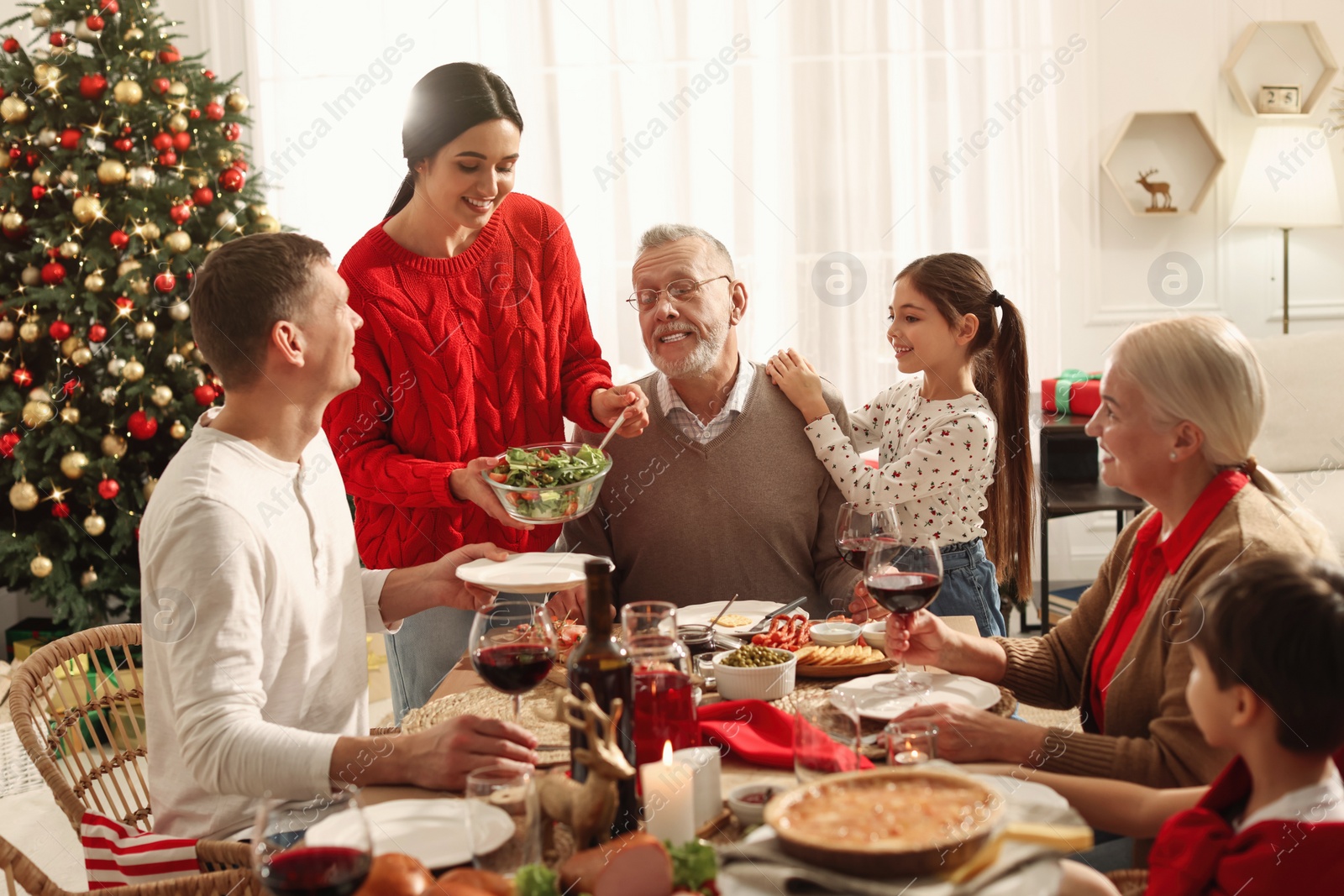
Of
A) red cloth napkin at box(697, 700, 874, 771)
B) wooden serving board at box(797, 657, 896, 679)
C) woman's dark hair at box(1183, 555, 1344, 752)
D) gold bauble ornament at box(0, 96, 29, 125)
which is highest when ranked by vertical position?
gold bauble ornament at box(0, 96, 29, 125)

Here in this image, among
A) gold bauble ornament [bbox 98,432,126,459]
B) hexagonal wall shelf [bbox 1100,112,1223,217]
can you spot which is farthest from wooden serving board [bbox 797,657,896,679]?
hexagonal wall shelf [bbox 1100,112,1223,217]

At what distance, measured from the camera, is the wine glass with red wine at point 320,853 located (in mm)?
955

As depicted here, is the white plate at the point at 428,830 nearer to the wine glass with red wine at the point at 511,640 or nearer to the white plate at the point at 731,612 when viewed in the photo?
the wine glass with red wine at the point at 511,640

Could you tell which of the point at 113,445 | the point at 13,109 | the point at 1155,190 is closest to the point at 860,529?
the point at 113,445

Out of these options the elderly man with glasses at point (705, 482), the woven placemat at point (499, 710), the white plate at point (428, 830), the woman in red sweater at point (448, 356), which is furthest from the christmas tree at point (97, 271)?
the white plate at point (428, 830)

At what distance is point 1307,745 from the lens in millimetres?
1101

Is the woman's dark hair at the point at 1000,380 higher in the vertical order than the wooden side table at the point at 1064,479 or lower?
higher

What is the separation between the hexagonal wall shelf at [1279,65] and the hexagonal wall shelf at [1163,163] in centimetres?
25

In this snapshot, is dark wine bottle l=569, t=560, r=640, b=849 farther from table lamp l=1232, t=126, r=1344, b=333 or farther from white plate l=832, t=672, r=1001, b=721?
table lamp l=1232, t=126, r=1344, b=333

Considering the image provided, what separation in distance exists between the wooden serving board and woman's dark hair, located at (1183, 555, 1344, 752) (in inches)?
26.3

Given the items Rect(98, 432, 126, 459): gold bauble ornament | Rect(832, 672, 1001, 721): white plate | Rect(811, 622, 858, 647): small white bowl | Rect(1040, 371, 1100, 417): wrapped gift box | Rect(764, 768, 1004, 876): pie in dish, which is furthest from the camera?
Rect(1040, 371, 1100, 417): wrapped gift box

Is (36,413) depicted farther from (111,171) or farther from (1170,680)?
(1170,680)

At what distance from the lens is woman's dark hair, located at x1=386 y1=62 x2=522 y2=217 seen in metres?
2.29

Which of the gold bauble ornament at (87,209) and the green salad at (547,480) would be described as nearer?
the green salad at (547,480)
